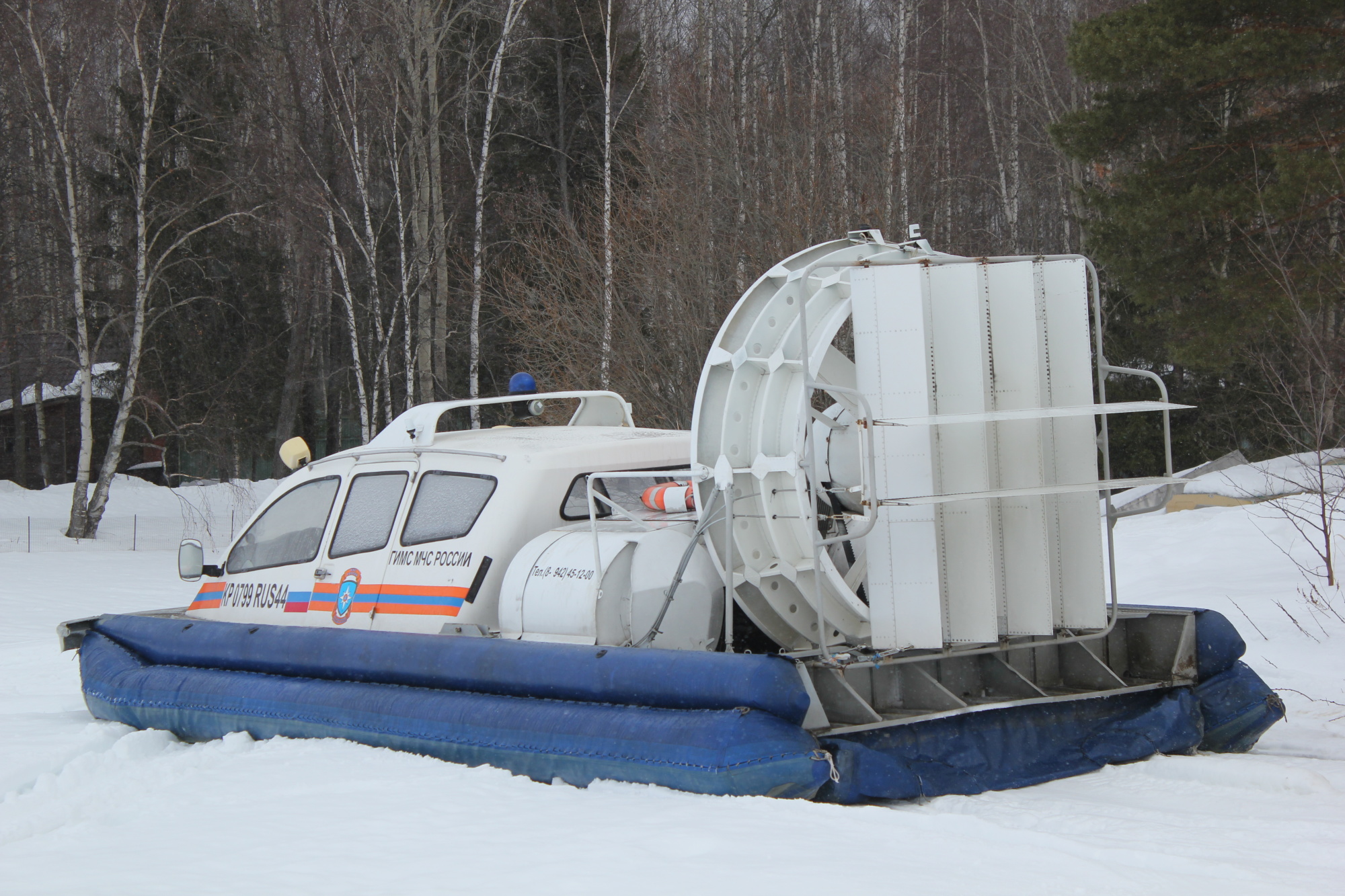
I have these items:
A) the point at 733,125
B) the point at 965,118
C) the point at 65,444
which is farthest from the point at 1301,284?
the point at 65,444

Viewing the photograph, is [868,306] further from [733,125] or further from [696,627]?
[733,125]

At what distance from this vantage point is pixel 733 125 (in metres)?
19.9

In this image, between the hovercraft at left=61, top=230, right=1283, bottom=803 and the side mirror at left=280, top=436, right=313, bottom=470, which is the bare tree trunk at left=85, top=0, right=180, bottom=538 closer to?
the side mirror at left=280, top=436, right=313, bottom=470

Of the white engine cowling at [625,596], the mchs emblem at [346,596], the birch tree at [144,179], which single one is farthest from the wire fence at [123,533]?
the white engine cowling at [625,596]

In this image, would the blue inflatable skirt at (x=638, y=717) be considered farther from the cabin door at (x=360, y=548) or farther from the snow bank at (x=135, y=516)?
the snow bank at (x=135, y=516)

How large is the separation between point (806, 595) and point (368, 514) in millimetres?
2693

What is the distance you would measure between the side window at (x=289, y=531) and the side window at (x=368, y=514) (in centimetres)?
16

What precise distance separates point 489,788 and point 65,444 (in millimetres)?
37477

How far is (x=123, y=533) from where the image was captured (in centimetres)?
2695

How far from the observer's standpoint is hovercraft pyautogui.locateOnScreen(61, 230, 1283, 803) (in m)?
5.28

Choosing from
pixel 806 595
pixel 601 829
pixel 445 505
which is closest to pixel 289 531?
pixel 445 505

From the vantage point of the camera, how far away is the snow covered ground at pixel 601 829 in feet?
13.4

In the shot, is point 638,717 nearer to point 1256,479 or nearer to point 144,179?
point 1256,479

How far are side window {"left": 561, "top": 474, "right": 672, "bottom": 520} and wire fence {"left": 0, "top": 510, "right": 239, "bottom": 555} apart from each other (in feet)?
53.1
